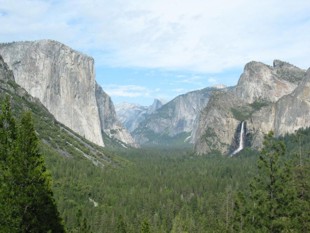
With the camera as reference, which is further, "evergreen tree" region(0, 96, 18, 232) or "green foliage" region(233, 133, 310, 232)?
"green foliage" region(233, 133, 310, 232)

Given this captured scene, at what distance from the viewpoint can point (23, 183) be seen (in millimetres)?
35625

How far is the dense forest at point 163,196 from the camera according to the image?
3703 cm

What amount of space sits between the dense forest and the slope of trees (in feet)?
0.28

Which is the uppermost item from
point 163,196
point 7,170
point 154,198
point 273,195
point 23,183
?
point 7,170

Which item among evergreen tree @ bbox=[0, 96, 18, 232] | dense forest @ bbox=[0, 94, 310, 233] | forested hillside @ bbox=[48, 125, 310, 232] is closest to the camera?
evergreen tree @ bbox=[0, 96, 18, 232]

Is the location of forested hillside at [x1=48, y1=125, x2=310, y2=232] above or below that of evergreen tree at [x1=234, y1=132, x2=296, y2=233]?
below

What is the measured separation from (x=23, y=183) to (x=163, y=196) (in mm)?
123966

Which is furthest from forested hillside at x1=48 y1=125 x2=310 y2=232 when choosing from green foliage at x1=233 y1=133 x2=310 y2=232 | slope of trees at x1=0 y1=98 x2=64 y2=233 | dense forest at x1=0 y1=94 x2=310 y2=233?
slope of trees at x1=0 y1=98 x2=64 y2=233

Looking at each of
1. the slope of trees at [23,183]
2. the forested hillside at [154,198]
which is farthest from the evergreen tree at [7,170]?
the forested hillside at [154,198]

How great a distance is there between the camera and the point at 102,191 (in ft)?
530

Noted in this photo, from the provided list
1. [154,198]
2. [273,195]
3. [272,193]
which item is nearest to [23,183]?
[272,193]

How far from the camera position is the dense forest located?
37.0 metres

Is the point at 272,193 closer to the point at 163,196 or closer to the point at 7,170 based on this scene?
the point at 7,170

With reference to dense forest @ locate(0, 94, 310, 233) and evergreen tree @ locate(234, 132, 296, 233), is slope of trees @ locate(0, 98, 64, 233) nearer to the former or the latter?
dense forest @ locate(0, 94, 310, 233)
